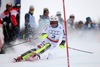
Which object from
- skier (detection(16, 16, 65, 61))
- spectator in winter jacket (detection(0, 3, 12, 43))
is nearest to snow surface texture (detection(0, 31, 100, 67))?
skier (detection(16, 16, 65, 61))

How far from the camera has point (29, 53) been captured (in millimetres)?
1829

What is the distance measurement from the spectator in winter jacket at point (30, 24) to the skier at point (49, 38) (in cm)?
9

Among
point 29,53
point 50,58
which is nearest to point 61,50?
point 50,58

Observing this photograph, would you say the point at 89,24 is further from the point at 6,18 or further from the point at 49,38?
the point at 6,18

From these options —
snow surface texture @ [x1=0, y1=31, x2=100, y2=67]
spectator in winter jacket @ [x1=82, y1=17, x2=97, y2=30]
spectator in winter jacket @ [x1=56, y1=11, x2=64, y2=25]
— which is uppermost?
spectator in winter jacket @ [x1=56, y1=11, x2=64, y2=25]

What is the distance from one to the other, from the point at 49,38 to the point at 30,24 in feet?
0.68

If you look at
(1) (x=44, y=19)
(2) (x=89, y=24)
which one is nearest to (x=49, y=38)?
(1) (x=44, y=19)

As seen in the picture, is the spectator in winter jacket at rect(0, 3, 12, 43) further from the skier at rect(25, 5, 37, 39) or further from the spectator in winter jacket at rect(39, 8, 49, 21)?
the spectator in winter jacket at rect(39, 8, 49, 21)

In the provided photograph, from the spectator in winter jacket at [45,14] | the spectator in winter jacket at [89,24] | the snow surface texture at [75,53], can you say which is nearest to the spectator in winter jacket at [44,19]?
the spectator in winter jacket at [45,14]

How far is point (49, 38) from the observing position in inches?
72.1

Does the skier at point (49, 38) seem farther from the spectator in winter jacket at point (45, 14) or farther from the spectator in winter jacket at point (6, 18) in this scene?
the spectator in winter jacket at point (6, 18)

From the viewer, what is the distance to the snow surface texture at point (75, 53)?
1809 millimetres

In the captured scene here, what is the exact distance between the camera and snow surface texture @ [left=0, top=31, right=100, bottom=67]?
5.93 ft

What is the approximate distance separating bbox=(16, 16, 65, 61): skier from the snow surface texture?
4 cm
